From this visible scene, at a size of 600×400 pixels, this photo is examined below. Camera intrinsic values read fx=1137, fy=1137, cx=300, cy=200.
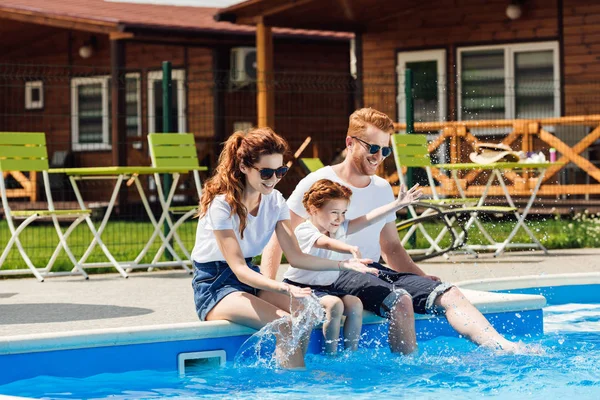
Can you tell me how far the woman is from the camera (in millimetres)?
4840

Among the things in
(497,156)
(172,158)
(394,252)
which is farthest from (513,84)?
(394,252)

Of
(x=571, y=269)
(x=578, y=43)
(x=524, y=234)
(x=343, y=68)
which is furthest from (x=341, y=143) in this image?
(x=571, y=269)

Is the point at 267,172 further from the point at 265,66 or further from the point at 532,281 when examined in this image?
the point at 265,66

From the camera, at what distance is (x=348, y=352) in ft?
17.0

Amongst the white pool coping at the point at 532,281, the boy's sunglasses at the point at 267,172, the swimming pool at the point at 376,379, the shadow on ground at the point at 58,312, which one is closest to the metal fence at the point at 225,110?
the white pool coping at the point at 532,281

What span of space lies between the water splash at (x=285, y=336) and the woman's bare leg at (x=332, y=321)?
0.11 ft

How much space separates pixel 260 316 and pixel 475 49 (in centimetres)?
1235

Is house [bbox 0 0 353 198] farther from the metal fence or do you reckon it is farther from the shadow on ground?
the shadow on ground

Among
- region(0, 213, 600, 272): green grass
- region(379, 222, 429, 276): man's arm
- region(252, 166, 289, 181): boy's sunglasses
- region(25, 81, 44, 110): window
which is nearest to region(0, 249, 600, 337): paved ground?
region(0, 213, 600, 272): green grass

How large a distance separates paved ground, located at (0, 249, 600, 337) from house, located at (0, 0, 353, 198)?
795 centimetres

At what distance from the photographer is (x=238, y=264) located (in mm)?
4797

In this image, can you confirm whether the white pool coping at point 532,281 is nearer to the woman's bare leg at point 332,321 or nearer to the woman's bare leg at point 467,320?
the woman's bare leg at point 467,320

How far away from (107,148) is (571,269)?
11704 millimetres

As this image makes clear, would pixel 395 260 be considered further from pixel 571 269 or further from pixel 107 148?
pixel 107 148
